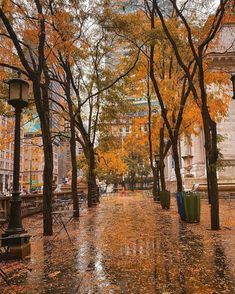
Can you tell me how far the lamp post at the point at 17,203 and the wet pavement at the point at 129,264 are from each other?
378 millimetres

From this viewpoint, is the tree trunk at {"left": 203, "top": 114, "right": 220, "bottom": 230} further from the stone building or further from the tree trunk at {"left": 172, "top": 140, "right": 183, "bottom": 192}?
the stone building

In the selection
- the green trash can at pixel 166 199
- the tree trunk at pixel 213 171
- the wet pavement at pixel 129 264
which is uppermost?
the tree trunk at pixel 213 171

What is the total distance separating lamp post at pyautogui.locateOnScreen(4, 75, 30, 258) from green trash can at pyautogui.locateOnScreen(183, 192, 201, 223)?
6.77 metres

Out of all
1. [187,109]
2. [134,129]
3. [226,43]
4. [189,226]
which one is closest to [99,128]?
[134,129]

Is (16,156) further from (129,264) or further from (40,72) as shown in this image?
(129,264)

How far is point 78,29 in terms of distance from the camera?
13.1 metres

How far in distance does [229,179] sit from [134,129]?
10244 mm

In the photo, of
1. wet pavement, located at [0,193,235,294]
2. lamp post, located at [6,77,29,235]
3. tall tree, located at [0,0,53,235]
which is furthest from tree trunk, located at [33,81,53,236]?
lamp post, located at [6,77,29,235]

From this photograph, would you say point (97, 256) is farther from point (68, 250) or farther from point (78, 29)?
point (78, 29)

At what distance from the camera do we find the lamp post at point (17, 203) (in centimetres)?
695

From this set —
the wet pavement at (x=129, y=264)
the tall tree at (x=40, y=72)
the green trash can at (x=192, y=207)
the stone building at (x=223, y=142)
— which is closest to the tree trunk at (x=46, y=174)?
the tall tree at (x=40, y=72)

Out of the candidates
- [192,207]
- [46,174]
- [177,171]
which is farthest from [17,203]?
[177,171]

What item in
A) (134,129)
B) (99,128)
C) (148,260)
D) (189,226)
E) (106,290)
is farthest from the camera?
(134,129)

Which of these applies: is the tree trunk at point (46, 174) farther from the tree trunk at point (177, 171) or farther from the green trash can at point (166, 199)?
the green trash can at point (166, 199)
